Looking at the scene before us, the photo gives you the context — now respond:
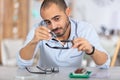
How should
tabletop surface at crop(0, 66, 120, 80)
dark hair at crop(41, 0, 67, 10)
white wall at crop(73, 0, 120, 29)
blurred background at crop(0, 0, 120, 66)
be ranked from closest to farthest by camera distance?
1. tabletop surface at crop(0, 66, 120, 80)
2. dark hair at crop(41, 0, 67, 10)
3. blurred background at crop(0, 0, 120, 66)
4. white wall at crop(73, 0, 120, 29)

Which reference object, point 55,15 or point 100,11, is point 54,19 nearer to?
point 55,15

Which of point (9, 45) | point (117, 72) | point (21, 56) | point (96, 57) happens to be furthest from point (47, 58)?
point (9, 45)

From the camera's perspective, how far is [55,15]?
164 centimetres

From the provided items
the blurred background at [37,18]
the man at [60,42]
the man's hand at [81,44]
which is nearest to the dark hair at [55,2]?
the man at [60,42]

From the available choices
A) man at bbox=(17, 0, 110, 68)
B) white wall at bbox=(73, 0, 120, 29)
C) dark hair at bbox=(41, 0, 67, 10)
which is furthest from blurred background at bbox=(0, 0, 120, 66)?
dark hair at bbox=(41, 0, 67, 10)

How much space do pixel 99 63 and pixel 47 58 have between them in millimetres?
368

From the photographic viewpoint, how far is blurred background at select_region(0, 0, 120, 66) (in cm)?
488

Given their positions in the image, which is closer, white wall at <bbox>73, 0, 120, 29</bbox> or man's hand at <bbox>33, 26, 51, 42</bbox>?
man's hand at <bbox>33, 26, 51, 42</bbox>

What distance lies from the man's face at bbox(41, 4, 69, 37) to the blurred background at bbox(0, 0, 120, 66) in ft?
9.98

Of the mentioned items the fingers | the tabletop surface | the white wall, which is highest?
the white wall

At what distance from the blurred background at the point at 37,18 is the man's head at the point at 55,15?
3.01 m

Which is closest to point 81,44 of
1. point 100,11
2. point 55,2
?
point 55,2

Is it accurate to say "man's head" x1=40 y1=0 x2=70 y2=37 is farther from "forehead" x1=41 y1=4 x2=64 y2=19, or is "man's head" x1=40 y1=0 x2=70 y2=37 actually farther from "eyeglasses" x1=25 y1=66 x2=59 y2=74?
"eyeglasses" x1=25 y1=66 x2=59 y2=74

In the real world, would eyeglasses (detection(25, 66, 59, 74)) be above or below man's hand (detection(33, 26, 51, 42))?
below
